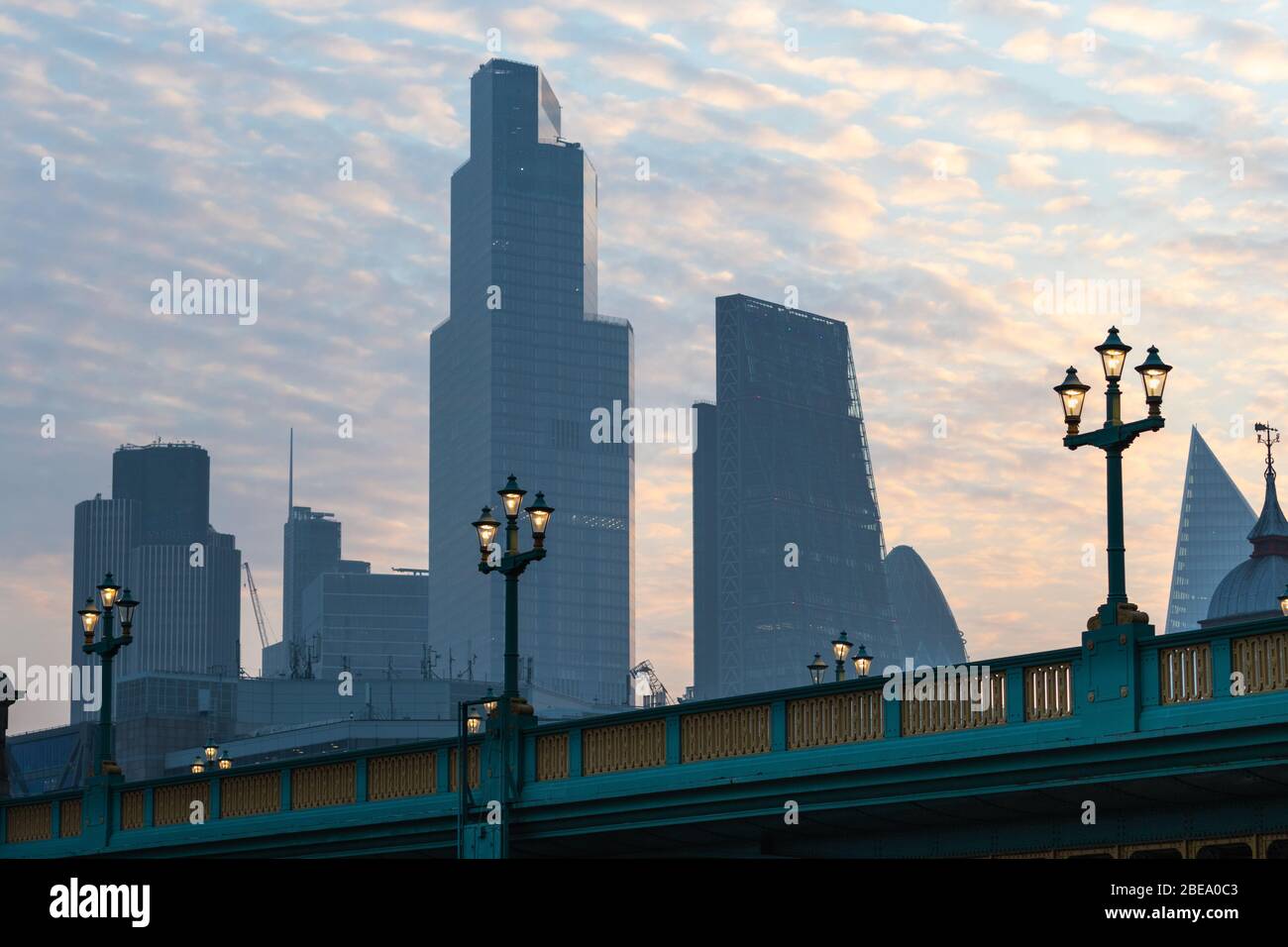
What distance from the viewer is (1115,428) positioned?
3328 centimetres

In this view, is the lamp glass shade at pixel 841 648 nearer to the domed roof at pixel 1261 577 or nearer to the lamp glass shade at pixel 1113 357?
the lamp glass shade at pixel 1113 357

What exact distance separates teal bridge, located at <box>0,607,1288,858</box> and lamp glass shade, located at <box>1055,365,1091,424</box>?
3687mm

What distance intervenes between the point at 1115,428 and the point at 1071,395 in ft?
3.51

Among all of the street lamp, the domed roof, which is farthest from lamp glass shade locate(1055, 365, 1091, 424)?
the domed roof

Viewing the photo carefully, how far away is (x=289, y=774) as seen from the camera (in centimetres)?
4522

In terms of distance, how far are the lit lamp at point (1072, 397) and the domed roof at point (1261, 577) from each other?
10853 centimetres

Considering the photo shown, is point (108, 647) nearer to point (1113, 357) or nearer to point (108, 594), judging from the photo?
point (108, 594)

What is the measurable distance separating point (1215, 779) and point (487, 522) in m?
16.4

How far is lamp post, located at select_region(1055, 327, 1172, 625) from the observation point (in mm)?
32281

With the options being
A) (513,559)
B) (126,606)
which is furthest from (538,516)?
(126,606)
